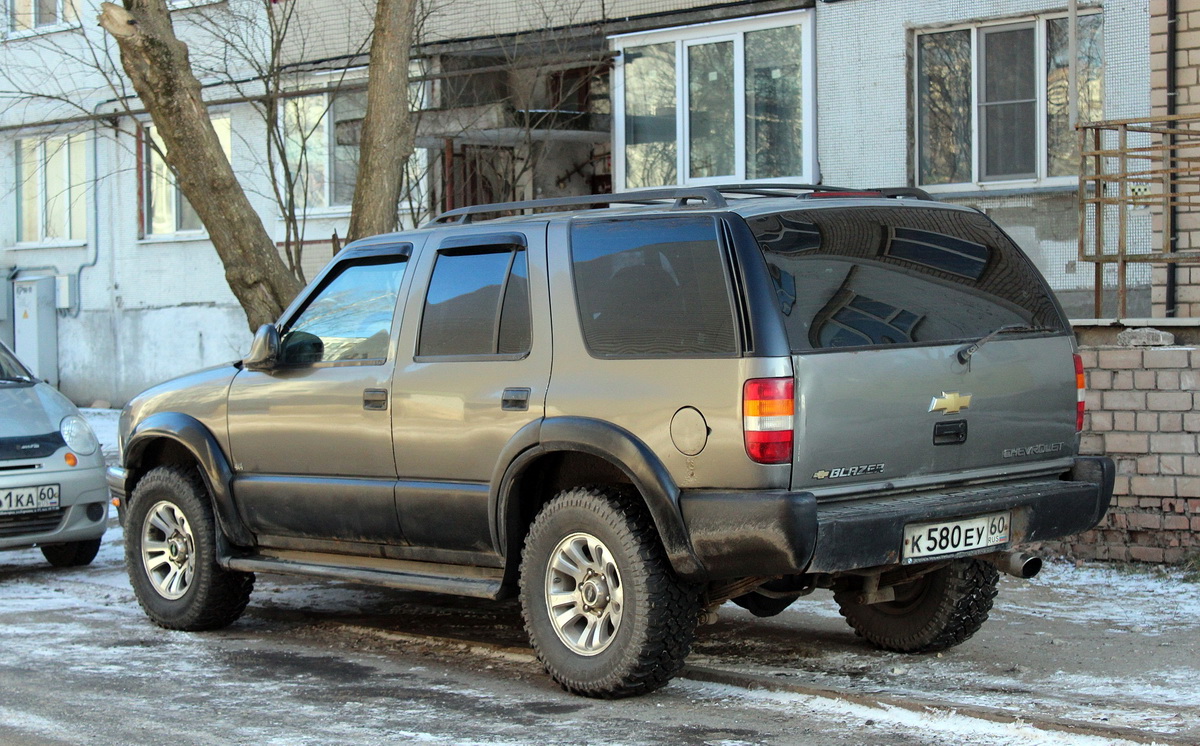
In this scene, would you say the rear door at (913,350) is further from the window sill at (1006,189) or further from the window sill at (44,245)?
the window sill at (44,245)

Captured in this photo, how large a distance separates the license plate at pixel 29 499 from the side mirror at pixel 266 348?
7.83ft

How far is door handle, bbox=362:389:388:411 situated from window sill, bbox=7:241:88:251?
15.8m

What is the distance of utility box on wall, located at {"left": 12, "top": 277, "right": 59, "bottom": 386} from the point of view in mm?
20656

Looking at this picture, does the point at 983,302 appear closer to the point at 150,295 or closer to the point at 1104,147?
the point at 1104,147

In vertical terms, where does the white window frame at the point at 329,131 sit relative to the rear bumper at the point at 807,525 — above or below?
above

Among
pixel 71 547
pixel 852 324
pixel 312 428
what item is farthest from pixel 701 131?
pixel 852 324

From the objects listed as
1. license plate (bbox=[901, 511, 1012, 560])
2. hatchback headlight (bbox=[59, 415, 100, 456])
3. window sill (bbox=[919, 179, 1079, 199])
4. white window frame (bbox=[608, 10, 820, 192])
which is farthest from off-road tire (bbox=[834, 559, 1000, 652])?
white window frame (bbox=[608, 10, 820, 192])

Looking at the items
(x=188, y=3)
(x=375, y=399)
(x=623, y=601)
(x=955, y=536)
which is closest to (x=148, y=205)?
(x=188, y=3)

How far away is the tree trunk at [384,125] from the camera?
10.4 m

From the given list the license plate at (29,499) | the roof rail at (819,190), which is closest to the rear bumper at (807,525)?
the roof rail at (819,190)

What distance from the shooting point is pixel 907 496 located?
17.0 feet

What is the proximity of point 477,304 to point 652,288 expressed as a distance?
0.93 m

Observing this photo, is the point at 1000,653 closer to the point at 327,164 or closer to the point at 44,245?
the point at 327,164

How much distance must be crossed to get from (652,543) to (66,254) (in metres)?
17.6
